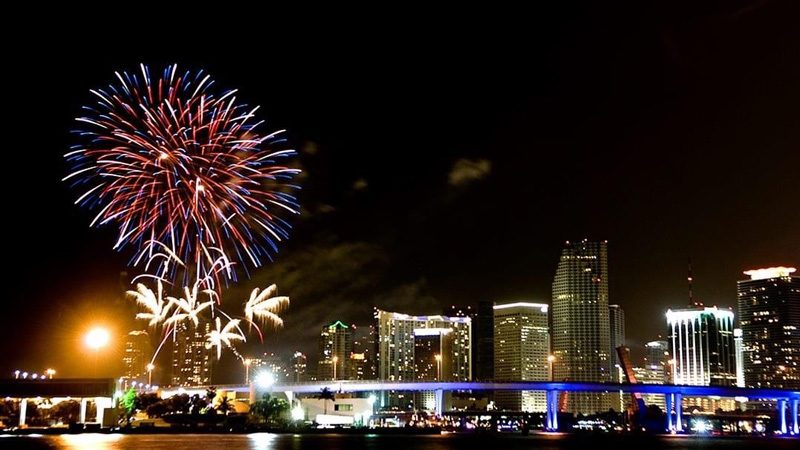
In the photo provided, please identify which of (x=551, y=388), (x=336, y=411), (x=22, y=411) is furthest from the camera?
(x=551, y=388)

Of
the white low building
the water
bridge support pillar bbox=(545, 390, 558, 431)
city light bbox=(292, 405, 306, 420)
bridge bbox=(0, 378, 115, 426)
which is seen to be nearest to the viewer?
the water

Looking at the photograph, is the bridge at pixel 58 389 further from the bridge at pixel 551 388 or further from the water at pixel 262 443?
the bridge at pixel 551 388

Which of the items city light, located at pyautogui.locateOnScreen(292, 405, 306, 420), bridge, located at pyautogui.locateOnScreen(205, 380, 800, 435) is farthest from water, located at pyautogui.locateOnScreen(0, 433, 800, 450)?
bridge, located at pyautogui.locateOnScreen(205, 380, 800, 435)

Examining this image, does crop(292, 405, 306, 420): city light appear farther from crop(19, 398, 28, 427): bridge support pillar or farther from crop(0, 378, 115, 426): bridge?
crop(19, 398, 28, 427): bridge support pillar

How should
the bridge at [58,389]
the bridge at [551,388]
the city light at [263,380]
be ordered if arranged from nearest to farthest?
the bridge at [58,389] < the city light at [263,380] < the bridge at [551,388]

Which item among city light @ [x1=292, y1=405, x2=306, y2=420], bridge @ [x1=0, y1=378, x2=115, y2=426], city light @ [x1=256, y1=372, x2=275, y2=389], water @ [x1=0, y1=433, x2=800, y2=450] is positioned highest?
city light @ [x1=256, y1=372, x2=275, y2=389]

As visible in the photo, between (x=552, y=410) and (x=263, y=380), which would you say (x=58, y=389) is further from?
(x=552, y=410)

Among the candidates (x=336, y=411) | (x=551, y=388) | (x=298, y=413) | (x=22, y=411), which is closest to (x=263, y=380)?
(x=298, y=413)

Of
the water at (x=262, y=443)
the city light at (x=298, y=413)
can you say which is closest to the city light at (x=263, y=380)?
the city light at (x=298, y=413)

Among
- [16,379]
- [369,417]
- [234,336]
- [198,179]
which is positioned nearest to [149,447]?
[234,336]

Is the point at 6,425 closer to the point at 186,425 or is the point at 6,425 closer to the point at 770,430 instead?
the point at 186,425

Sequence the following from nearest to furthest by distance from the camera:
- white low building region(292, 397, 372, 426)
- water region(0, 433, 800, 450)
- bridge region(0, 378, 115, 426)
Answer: water region(0, 433, 800, 450) → bridge region(0, 378, 115, 426) → white low building region(292, 397, 372, 426)
